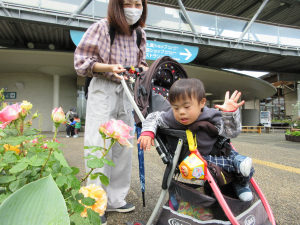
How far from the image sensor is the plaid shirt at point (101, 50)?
1.57 meters

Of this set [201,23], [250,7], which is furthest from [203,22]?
[250,7]

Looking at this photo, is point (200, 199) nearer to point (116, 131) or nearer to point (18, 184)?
point (116, 131)

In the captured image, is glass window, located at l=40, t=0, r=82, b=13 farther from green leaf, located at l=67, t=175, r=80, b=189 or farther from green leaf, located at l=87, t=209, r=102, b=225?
green leaf, located at l=87, t=209, r=102, b=225

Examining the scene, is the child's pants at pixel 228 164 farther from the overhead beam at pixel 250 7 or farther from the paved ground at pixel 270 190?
the overhead beam at pixel 250 7

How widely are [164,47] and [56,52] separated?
5778 millimetres

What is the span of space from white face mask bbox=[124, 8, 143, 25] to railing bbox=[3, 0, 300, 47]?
6789 millimetres

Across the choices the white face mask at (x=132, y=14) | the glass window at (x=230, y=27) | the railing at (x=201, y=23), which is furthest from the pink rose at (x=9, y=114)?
the glass window at (x=230, y=27)

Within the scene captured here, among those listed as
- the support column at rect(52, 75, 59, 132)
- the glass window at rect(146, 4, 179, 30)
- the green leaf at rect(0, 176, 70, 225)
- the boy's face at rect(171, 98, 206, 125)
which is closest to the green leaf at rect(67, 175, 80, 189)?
the green leaf at rect(0, 176, 70, 225)

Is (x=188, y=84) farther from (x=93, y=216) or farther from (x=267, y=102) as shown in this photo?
(x=267, y=102)

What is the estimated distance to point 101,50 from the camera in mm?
1627

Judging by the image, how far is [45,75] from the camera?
13.4 m

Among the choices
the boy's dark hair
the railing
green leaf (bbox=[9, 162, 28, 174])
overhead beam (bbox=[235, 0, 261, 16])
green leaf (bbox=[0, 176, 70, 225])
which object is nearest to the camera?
green leaf (bbox=[0, 176, 70, 225])

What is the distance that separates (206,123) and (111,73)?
869mm

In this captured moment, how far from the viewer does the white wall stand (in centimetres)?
1288
